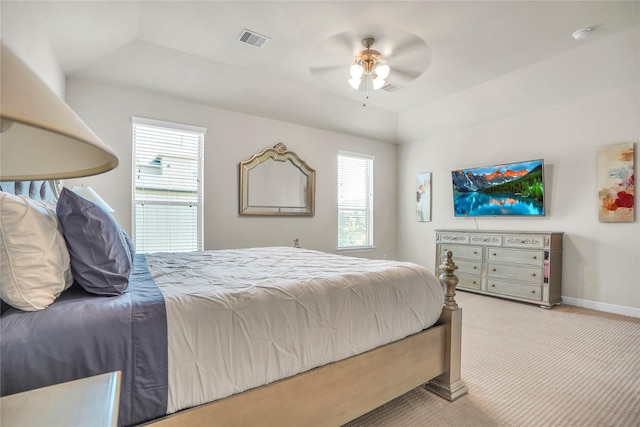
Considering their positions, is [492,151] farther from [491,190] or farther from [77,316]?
[77,316]

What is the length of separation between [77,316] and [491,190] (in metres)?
5.18

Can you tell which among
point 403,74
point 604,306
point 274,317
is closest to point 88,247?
point 274,317

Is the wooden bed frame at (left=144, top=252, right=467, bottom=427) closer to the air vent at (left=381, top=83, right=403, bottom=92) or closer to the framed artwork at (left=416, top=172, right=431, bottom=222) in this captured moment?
the air vent at (left=381, top=83, right=403, bottom=92)

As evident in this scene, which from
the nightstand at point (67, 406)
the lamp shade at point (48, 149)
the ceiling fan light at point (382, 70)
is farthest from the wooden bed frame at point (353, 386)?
the ceiling fan light at point (382, 70)

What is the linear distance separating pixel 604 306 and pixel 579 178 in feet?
5.27

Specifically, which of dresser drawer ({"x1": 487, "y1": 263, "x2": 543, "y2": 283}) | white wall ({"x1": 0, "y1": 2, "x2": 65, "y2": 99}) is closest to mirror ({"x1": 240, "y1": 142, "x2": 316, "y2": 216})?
white wall ({"x1": 0, "y1": 2, "x2": 65, "y2": 99})

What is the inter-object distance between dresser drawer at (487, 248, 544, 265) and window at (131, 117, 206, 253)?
408 cm

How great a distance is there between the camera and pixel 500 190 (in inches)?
186

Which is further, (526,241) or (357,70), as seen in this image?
(526,241)

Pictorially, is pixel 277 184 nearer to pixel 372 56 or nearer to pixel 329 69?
pixel 329 69

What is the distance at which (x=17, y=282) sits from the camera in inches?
40.1

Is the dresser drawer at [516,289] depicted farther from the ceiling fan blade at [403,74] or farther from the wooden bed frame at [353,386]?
the ceiling fan blade at [403,74]

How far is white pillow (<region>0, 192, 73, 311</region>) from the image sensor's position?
1009 mm

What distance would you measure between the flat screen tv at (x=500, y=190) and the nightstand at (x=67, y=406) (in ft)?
16.6
